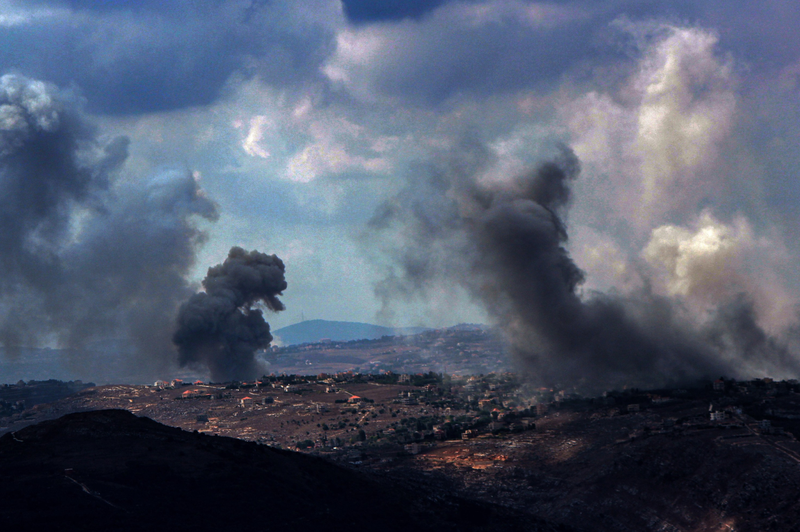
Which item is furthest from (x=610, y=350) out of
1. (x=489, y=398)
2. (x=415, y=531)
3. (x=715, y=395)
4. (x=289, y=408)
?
(x=415, y=531)

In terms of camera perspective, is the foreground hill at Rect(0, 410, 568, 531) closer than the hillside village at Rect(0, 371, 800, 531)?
Yes

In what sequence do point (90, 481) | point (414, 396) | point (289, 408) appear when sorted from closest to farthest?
point (90, 481) < point (289, 408) < point (414, 396)

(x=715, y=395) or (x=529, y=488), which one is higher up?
(x=715, y=395)

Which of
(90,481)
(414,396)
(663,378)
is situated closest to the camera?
(90,481)

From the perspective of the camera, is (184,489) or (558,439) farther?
(558,439)

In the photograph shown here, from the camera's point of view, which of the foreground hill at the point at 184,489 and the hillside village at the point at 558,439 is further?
the hillside village at the point at 558,439

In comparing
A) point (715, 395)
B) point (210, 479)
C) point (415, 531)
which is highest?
point (715, 395)

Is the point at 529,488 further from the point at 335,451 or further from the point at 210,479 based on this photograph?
the point at 210,479

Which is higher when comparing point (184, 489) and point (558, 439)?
point (558, 439)
